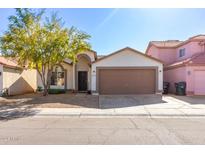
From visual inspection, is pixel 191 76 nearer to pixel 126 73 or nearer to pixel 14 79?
pixel 126 73

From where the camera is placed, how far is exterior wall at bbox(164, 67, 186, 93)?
67.2 feet

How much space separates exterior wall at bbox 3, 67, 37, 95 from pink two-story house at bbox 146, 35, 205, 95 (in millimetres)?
16094

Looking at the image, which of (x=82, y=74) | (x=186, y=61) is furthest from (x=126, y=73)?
(x=186, y=61)

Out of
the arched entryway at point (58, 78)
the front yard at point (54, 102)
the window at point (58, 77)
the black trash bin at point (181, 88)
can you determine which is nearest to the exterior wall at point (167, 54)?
the black trash bin at point (181, 88)

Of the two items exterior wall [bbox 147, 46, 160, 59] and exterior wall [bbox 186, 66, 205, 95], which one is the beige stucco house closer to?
exterior wall [bbox 186, 66, 205, 95]

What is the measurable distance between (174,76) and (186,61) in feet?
10.5

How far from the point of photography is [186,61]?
19.8 meters

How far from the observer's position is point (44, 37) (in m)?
15.7

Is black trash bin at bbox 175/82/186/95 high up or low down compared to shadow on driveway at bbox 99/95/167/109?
up

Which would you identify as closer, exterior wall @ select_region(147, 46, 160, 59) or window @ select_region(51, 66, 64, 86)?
window @ select_region(51, 66, 64, 86)

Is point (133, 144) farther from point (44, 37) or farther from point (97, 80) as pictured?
point (97, 80)

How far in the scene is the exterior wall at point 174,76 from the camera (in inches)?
806

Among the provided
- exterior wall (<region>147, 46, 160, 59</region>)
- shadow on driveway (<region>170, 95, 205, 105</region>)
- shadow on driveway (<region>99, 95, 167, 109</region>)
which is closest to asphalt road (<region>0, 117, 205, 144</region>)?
shadow on driveway (<region>99, 95, 167, 109</region>)
